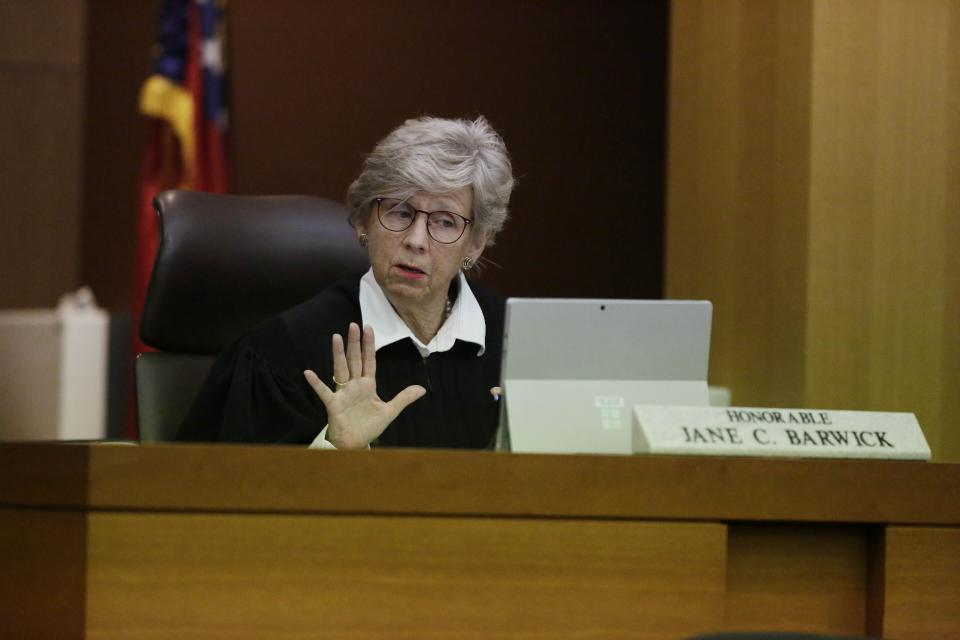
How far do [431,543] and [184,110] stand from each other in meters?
2.75

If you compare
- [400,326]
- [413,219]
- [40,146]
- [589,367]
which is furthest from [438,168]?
[40,146]

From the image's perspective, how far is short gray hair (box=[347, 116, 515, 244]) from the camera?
208cm

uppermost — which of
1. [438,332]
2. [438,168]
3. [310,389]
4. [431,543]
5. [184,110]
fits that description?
[184,110]

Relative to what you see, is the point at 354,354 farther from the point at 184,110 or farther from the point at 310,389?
the point at 184,110

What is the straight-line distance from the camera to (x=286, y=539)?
1156 mm

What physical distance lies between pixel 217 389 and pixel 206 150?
5.68 ft

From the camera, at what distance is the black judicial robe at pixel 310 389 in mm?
2062

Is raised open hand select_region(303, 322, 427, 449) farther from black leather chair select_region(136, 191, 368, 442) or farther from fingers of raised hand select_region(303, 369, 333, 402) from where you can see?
black leather chair select_region(136, 191, 368, 442)

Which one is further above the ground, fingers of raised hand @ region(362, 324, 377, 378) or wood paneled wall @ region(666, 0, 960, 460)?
wood paneled wall @ region(666, 0, 960, 460)

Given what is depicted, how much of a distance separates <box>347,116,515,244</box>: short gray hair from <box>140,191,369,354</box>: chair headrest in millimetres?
148

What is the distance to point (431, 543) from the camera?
3.85 feet

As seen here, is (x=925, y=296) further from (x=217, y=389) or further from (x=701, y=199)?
(x=217, y=389)

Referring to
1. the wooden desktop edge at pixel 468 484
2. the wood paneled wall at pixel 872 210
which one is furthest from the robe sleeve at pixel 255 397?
the wood paneled wall at pixel 872 210

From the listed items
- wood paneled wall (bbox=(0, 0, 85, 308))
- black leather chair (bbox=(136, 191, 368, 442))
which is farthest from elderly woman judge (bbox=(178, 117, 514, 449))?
wood paneled wall (bbox=(0, 0, 85, 308))
